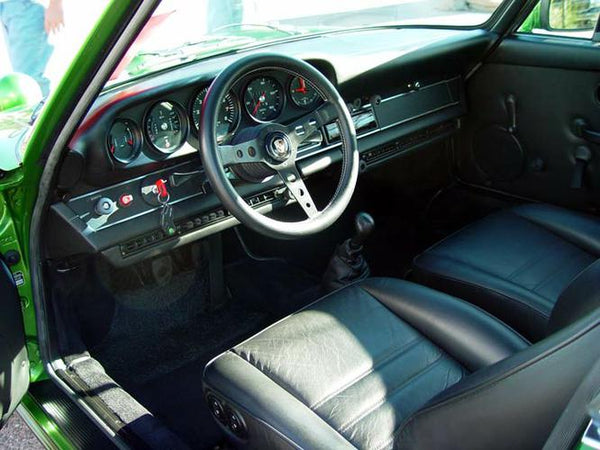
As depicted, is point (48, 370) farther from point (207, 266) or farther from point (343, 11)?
point (343, 11)

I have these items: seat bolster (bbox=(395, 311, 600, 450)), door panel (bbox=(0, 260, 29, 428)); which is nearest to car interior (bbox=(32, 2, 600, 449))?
seat bolster (bbox=(395, 311, 600, 450))

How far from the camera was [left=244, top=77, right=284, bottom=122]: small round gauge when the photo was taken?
83.8 inches

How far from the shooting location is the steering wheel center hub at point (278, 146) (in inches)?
78.0

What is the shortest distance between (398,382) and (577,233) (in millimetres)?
982

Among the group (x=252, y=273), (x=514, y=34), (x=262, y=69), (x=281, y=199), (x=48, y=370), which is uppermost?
(x=262, y=69)

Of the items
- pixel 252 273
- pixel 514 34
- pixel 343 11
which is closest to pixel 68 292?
pixel 252 273

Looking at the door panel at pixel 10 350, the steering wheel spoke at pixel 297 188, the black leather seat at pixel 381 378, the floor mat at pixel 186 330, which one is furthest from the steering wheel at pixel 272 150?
the floor mat at pixel 186 330

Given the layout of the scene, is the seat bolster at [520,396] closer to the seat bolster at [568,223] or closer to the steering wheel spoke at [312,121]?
the steering wheel spoke at [312,121]

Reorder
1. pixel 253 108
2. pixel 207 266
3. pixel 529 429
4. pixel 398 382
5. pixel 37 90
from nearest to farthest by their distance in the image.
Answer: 1. pixel 529 429
2. pixel 398 382
3. pixel 37 90
4. pixel 253 108
5. pixel 207 266

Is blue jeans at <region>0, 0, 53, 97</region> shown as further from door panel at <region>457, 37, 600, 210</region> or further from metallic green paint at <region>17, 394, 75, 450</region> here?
door panel at <region>457, 37, 600, 210</region>

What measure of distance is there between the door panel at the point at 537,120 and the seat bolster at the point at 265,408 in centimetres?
174

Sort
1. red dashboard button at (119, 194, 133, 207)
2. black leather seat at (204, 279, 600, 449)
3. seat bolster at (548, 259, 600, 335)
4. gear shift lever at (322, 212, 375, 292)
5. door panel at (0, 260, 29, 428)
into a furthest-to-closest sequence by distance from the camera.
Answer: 1. gear shift lever at (322, 212, 375, 292)
2. red dashboard button at (119, 194, 133, 207)
3. door panel at (0, 260, 29, 428)
4. seat bolster at (548, 259, 600, 335)
5. black leather seat at (204, 279, 600, 449)

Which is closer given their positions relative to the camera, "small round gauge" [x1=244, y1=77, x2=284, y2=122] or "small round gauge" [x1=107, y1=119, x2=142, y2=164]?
"small round gauge" [x1=107, y1=119, x2=142, y2=164]

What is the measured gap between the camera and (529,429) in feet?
3.44
